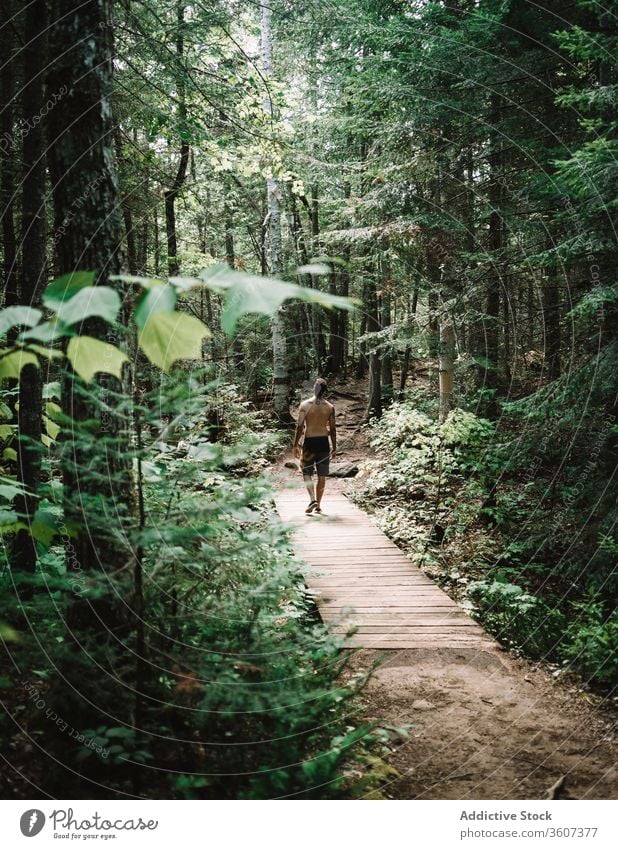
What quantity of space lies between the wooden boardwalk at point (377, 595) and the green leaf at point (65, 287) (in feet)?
8.09

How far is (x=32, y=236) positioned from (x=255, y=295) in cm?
362

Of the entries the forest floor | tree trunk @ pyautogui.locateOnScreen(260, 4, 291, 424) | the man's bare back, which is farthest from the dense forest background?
the man's bare back

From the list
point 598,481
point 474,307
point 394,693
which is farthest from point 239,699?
point 474,307

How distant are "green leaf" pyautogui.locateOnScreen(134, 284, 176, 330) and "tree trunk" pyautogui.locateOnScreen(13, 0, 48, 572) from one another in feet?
9.78

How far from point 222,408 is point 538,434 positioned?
818 centimetres

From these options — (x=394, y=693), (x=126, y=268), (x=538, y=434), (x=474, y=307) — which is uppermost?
(x=474, y=307)

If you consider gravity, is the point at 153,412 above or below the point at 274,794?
above

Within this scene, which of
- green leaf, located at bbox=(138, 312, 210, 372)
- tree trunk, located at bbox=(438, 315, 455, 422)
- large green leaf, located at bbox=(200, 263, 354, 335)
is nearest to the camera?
large green leaf, located at bbox=(200, 263, 354, 335)

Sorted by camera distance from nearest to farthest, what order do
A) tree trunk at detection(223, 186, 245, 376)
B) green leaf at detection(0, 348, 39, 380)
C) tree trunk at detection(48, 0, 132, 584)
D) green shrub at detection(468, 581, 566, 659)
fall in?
green leaf at detection(0, 348, 39, 380) → tree trunk at detection(48, 0, 132, 584) → green shrub at detection(468, 581, 566, 659) → tree trunk at detection(223, 186, 245, 376)

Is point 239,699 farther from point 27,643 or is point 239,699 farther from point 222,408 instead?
point 222,408

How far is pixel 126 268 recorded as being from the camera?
2.61 metres

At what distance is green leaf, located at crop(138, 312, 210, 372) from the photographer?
1.25 meters

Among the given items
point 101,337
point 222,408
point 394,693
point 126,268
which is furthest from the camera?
point 222,408

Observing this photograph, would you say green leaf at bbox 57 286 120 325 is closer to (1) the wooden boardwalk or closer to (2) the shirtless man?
(1) the wooden boardwalk
